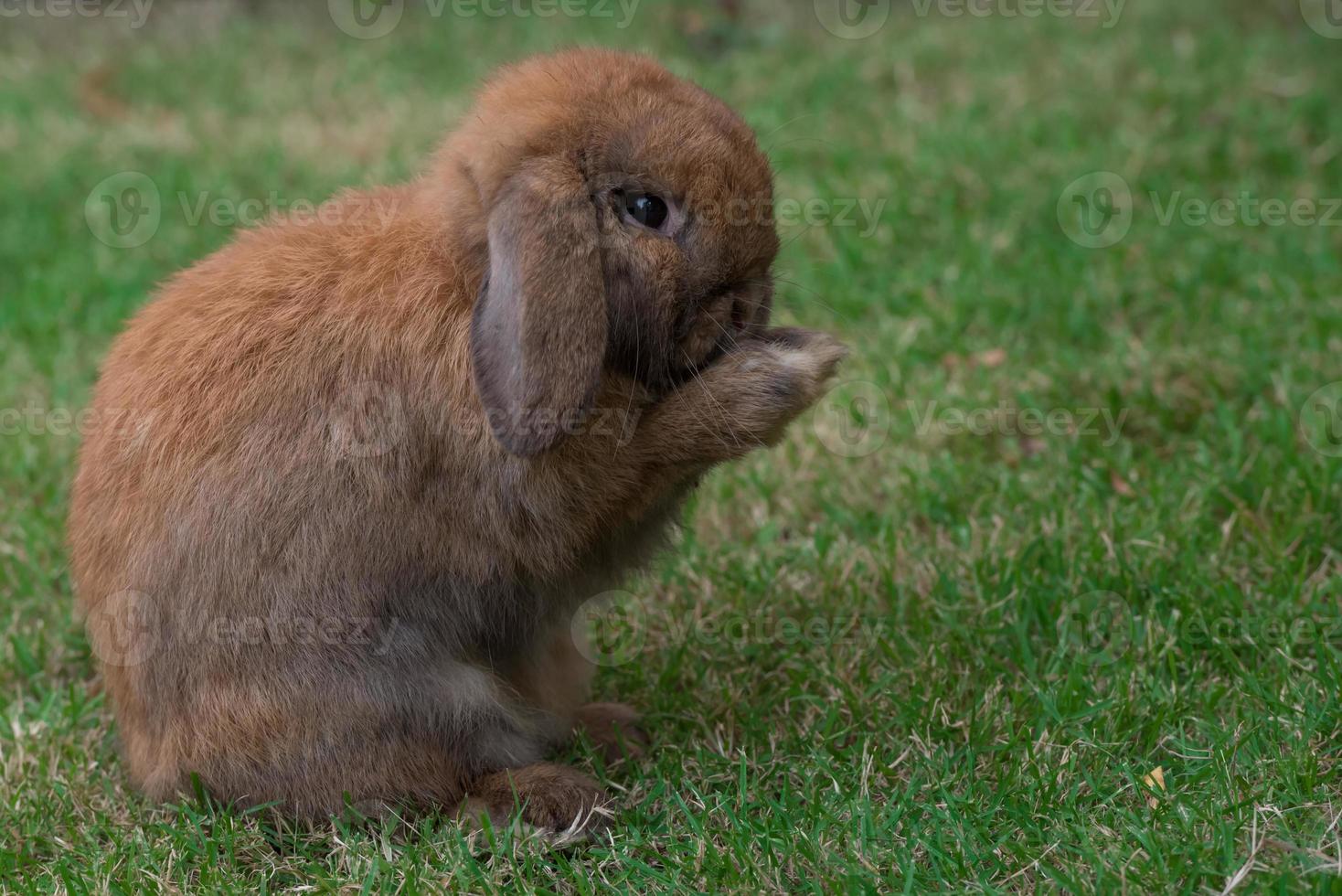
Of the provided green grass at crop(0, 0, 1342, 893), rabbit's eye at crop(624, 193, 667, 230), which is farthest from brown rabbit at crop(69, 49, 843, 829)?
green grass at crop(0, 0, 1342, 893)

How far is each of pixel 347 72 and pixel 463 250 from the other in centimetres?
591

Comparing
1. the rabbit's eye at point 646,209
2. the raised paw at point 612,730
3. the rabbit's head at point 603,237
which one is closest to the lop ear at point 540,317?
the rabbit's head at point 603,237

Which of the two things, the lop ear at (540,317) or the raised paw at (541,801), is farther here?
the raised paw at (541,801)

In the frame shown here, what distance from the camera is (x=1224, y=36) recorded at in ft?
24.9

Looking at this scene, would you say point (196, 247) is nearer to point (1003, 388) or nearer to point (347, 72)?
point (347, 72)

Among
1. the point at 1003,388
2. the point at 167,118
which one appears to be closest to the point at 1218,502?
the point at 1003,388

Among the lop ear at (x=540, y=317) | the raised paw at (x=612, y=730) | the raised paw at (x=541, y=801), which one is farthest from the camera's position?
the raised paw at (x=612, y=730)

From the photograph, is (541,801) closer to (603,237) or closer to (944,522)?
(603,237)

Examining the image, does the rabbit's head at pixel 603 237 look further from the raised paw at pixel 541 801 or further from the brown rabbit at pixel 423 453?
the raised paw at pixel 541 801

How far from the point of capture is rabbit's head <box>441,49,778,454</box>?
271 centimetres

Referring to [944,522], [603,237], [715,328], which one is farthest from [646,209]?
[944,522]

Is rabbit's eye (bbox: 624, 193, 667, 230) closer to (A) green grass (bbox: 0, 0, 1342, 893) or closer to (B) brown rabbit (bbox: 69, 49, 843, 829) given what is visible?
(B) brown rabbit (bbox: 69, 49, 843, 829)

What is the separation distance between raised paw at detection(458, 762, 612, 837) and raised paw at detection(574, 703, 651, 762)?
0.23 metres

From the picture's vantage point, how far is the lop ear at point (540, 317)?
8.82 ft
